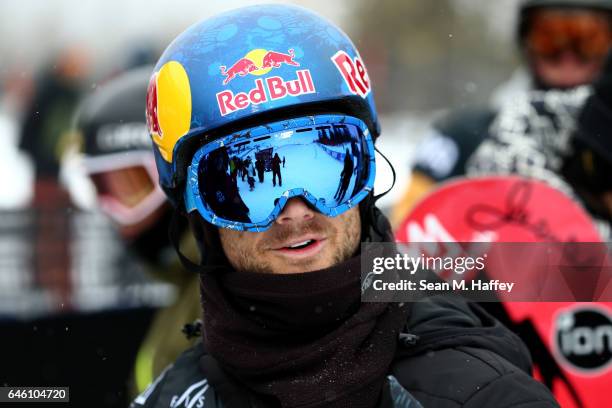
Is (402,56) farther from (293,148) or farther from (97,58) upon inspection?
(293,148)

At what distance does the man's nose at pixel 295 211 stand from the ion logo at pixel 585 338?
2.45 feet

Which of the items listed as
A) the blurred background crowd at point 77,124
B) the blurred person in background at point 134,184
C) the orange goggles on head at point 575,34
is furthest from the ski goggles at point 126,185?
the orange goggles on head at point 575,34

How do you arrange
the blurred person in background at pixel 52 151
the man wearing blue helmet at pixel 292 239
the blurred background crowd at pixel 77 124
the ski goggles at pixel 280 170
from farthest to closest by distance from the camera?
→ the blurred person in background at pixel 52 151 → the blurred background crowd at pixel 77 124 → the ski goggles at pixel 280 170 → the man wearing blue helmet at pixel 292 239

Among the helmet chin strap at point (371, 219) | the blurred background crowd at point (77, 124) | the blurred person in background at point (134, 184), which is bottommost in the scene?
the blurred background crowd at point (77, 124)

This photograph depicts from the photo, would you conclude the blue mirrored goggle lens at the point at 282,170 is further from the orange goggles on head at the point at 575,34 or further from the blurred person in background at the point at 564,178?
the orange goggles on head at the point at 575,34

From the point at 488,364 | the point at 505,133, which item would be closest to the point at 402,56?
the point at 505,133

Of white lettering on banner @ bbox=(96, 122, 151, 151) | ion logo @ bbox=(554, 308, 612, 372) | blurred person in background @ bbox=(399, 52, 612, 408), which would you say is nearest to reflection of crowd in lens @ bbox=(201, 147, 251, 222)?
blurred person in background @ bbox=(399, 52, 612, 408)

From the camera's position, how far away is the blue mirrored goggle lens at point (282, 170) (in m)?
2.22

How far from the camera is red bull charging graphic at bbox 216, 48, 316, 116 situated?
7.34 ft

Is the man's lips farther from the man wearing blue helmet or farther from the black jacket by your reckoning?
the black jacket

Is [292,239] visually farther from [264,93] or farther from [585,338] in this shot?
[585,338]

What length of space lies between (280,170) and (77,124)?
333 centimetres

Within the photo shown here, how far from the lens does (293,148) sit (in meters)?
2.22

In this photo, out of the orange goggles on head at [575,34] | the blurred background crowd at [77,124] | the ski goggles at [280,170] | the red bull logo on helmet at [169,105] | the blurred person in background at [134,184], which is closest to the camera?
the ski goggles at [280,170]
